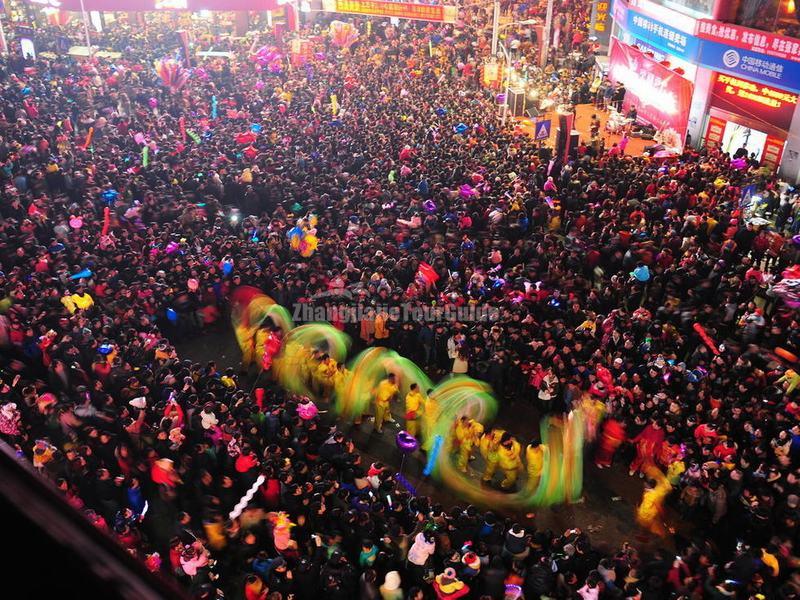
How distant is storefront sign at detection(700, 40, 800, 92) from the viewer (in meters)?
19.6

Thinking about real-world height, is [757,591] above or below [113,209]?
below

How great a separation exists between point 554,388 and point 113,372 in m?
7.07

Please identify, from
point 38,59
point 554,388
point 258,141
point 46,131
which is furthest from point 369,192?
point 38,59

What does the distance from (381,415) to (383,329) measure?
1878 mm

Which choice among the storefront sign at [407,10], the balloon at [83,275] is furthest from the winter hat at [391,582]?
the storefront sign at [407,10]

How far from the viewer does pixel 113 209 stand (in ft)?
52.4

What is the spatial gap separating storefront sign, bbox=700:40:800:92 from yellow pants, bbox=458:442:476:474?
1589 centimetres

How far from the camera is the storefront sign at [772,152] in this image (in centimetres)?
2117

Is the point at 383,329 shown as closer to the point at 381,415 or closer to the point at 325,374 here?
the point at 325,374

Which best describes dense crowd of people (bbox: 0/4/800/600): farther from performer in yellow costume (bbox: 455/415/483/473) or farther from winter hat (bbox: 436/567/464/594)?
performer in yellow costume (bbox: 455/415/483/473)

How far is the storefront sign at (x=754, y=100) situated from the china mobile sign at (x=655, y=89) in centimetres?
180

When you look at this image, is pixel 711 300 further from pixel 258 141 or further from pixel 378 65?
pixel 378 65

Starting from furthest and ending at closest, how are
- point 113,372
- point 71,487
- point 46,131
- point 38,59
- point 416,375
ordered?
point 38,59
point 46,131
point 416,375
point 113,372
point 71,487

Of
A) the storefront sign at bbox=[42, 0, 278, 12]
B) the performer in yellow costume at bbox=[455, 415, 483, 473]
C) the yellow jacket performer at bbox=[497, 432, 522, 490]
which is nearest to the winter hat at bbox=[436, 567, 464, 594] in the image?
the yellow jacket performer at bbox=[497, 432, 522, 490]
